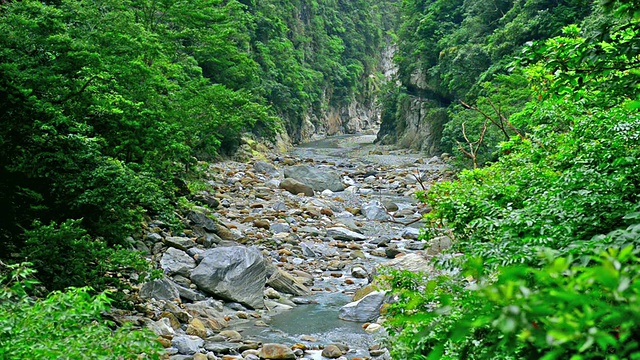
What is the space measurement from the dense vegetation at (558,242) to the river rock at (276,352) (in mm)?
2378

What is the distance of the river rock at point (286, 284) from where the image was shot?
9.70 m

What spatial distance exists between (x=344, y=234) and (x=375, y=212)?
10.1 ft

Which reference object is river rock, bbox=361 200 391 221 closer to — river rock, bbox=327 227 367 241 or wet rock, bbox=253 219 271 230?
river rock, bbox=327 227 367 241

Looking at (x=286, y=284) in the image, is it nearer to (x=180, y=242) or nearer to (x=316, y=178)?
(x=180, y=242)

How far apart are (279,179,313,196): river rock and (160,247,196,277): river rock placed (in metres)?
9.96

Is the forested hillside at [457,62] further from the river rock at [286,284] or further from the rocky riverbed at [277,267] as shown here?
the river rock at [286,284]

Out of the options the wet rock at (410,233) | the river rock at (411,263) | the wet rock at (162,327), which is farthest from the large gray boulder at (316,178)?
the wet rock at (162,327)

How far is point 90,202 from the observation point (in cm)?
645

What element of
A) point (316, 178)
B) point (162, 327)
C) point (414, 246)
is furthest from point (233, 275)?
point (316, 178)

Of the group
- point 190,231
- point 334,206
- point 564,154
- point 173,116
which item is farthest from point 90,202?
point 334,206

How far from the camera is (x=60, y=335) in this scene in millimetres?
2967

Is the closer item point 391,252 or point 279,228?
point 391,252

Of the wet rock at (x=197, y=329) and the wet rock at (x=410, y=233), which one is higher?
the wet rock at (x=197, y=329)

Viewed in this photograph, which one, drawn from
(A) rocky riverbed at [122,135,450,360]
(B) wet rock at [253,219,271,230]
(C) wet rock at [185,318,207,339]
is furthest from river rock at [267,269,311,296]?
(B) wet rock at [253,219,271,230]
